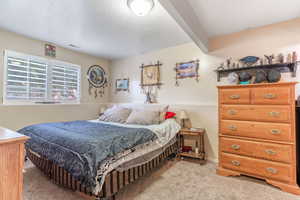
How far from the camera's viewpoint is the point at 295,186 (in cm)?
169

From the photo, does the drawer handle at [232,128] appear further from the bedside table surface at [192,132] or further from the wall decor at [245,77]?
the wall decor at [245,77]

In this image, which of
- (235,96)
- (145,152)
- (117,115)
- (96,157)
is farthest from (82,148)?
(235,96)

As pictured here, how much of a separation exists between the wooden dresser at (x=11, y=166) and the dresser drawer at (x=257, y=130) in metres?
2.29

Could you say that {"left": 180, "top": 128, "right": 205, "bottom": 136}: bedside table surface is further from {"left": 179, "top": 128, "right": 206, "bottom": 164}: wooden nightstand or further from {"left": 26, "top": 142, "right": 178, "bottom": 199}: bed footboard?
{"left": 26, "top": 142, "right": 178, "bottom": 199}: bed footboard

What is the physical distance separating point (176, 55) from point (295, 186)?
2.78 metres

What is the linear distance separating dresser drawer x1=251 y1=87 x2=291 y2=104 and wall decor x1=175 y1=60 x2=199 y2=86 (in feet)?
3.81

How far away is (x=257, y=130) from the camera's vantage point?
1916 millimetres

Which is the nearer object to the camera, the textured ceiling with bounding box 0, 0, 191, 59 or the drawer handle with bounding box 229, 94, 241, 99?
the textured ceiling with bounding box 0, 0, 191, 59

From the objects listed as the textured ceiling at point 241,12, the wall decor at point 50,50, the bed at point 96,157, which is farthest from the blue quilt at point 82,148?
the wall decor at point 50,50

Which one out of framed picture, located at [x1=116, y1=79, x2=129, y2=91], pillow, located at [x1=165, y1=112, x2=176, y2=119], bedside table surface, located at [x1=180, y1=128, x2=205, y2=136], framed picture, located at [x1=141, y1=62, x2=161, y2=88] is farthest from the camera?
framed picture, located at [x1=116, y1=79, x2=129, y2=91]

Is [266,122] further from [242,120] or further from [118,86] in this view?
[118,86]

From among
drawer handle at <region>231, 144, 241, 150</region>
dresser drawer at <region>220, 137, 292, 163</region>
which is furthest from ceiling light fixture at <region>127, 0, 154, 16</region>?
drawer handle at <region>231, 144, 241, 150</region>

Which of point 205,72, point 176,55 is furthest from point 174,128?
point 176,55

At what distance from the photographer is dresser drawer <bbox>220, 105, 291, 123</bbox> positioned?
178 cm
